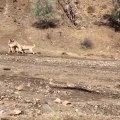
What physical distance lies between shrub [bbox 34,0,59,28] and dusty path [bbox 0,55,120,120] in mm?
14090

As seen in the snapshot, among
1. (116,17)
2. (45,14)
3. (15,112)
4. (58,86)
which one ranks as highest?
(45,14)

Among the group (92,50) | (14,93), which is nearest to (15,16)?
(92,50)

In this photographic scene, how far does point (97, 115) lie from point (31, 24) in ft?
93.3

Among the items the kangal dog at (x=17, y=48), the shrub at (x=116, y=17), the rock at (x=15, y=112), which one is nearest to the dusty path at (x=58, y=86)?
the rock at (x=15, y=112)

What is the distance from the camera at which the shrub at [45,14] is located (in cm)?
5425

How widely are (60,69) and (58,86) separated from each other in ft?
15.6

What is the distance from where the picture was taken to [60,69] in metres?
36.8

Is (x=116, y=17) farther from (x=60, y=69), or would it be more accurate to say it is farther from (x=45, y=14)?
(x=60, y=69)

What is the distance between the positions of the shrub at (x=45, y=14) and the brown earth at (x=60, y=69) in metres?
1.09

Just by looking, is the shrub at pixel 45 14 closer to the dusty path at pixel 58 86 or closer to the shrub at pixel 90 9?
the shrub at pixel 90 9

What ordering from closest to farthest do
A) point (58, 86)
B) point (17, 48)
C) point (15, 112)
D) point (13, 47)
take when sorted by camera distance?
1. point (15, 112)
2. point (58, 86)
3. point (17, 48)
4. point (13, 47)

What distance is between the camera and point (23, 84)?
32.6 metres

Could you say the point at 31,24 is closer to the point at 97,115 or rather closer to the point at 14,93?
the point at 14,93

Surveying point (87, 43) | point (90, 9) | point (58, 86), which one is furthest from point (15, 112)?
point (90, 9)
